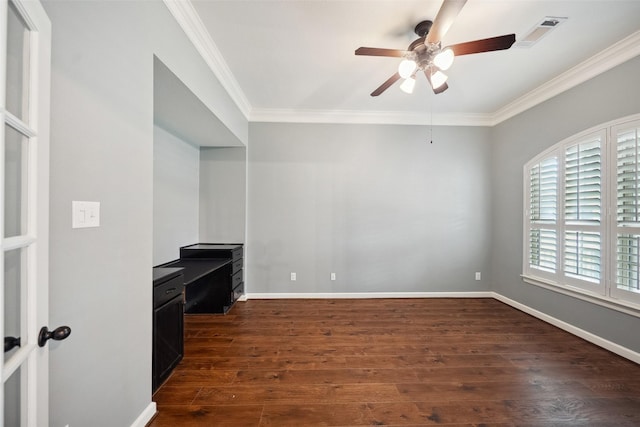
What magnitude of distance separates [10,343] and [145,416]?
121 centimetres

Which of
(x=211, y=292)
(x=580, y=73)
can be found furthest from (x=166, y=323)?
(x=580, y=73)

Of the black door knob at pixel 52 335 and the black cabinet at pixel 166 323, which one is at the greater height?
the black door knob at pixel 52 335

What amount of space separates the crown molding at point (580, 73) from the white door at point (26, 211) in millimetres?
3991

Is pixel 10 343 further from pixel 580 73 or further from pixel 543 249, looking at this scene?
pixel 580 73

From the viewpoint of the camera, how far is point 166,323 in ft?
6.13

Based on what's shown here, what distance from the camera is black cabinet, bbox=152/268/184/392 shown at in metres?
1.74

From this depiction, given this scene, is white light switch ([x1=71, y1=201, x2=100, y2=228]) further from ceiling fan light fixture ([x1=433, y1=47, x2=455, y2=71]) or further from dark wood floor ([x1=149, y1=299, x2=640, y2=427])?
ceiling fan light fixture ([x1=433, y1=47, x2=455, y2=71])

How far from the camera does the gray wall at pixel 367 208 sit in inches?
149

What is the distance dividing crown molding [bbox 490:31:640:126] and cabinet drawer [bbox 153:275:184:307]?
173 inches

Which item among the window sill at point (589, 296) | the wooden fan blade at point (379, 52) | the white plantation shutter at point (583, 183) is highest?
the wooden fan blade at point (379, 52)

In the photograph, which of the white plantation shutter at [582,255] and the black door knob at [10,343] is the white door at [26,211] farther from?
the white plantation shutter at [582,255]

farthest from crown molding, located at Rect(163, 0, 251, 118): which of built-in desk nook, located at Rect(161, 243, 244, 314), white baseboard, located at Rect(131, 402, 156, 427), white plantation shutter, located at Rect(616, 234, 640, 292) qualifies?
white plantation shutter, located at Rect(616, 234, 640, 292)

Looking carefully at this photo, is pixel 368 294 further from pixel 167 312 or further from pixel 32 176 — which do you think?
pixel 32 176

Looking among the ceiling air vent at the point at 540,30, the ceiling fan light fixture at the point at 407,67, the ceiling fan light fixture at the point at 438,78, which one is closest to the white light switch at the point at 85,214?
the ceiling fan light fixture at the point at 407,67
